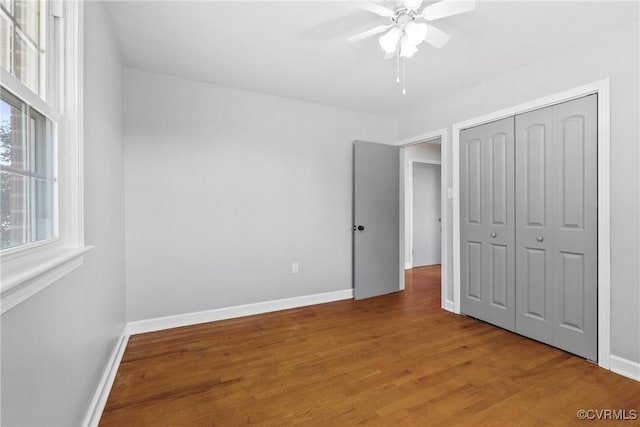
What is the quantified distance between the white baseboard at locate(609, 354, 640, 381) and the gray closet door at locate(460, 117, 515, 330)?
73 centimetres

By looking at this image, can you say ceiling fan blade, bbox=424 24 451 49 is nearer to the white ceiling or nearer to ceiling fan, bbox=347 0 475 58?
ceiling fan, bbox=347 0 475 58

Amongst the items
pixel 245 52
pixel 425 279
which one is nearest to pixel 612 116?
pixel 245 52

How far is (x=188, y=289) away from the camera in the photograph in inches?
117

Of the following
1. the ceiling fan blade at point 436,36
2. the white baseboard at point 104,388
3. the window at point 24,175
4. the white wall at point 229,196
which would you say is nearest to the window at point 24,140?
the window at point 24,175

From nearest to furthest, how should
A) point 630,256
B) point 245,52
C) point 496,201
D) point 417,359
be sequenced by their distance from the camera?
point 630,256 < point 417,359 < point 245,52 < point 496,201

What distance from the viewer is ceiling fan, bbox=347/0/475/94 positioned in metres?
1.65

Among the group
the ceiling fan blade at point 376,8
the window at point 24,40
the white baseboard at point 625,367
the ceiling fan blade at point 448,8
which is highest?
the ceiling fan blade at point 376,8

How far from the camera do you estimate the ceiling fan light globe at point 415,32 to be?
5.93 ft

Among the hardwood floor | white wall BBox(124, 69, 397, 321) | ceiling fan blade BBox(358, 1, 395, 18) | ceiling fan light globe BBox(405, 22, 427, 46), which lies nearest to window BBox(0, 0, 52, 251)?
the hardwood floor

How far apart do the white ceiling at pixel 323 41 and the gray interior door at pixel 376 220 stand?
0.98 meters

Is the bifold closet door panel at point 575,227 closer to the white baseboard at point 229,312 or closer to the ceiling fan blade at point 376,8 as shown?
the ceiling fan blade at point 376,8

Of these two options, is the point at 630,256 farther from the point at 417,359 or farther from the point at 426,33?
the point at 426,33

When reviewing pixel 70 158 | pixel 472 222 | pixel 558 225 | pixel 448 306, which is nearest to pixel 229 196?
pixel 70 158

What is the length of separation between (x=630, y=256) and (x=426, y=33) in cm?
213
